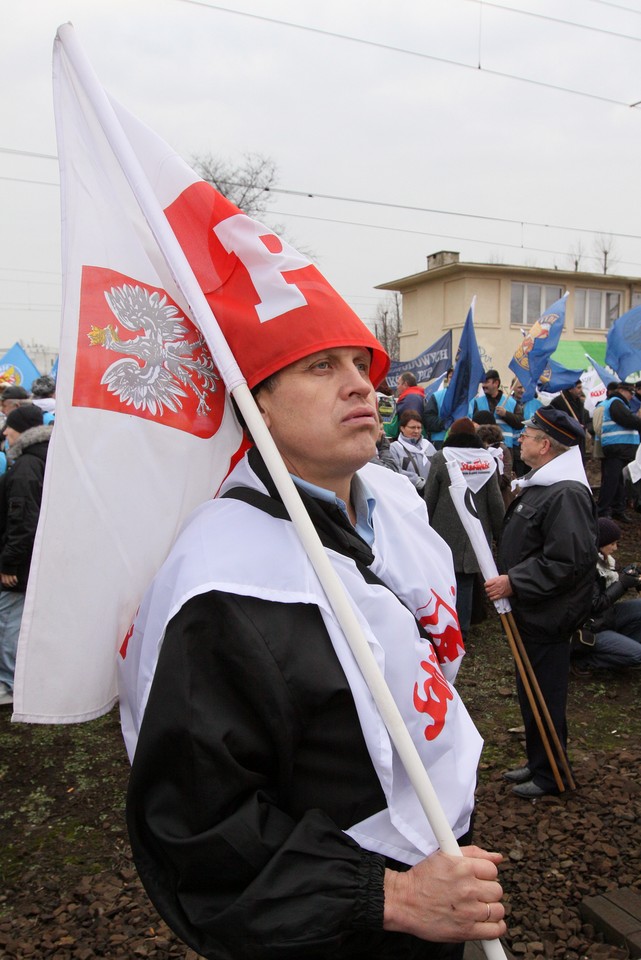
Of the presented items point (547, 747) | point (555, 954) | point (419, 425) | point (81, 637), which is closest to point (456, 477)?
point (547, 747)

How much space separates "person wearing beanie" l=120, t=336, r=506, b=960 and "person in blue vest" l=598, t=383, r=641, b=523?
10888 millimetres

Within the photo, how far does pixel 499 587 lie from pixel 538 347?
8664mm

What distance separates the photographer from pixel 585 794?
4406mm

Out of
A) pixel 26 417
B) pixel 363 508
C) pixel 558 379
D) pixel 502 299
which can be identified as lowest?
pixel 363 508

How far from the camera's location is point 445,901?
140 centimetres

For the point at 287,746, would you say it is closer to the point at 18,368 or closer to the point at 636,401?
the point at 636,401

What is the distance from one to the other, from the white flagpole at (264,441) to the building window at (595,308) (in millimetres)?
39078

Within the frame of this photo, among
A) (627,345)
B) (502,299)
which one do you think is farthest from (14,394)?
(502,299)

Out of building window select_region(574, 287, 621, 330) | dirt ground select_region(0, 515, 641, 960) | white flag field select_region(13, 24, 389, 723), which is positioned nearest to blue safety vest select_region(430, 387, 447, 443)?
dirt ground select_region(0, 515, 641, 960)

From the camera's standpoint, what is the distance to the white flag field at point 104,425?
5.36ft

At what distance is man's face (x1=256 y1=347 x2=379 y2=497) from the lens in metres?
1.70

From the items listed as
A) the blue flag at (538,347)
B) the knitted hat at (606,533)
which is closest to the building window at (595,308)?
the blue flag at (538,347)

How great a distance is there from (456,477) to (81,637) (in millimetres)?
3113

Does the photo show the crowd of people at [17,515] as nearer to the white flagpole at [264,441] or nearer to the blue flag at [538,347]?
the white flagpole at [264,441]
